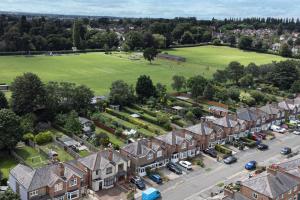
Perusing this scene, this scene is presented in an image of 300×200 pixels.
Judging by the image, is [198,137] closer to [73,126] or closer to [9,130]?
[73,126]

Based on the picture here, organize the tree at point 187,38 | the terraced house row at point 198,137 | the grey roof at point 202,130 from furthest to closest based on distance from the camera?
1. the tree at point 187,38
2. the grey roof at point 202,130
3. the terraced house row at point 198,137

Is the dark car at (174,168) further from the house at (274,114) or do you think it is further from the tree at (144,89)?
the tree at (144,89)

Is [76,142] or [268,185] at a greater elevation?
[268,185]

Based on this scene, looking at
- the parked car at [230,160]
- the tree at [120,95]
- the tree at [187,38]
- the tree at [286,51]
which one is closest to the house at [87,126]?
the tree at [120,95]

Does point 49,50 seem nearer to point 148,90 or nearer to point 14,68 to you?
point 14,68

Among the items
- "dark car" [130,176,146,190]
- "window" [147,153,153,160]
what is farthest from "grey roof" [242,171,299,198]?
"window" [147,153,153,160]

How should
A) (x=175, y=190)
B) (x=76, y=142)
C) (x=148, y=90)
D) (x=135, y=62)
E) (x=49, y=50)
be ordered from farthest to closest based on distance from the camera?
(x=49, y=50) < (x=135, y=62) < (x=148, y=90) < (x=76, y=142) < (x=175, y=190)

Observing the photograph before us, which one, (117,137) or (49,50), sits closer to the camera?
(117,137)

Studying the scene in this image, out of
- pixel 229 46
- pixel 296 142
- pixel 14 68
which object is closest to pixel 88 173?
pixel 296 142
